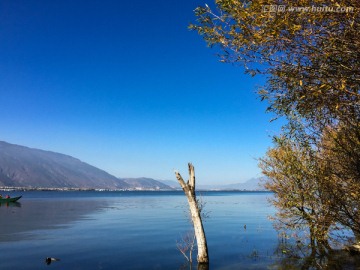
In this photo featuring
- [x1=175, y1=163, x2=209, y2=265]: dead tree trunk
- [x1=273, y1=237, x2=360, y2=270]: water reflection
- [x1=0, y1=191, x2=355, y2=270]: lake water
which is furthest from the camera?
[x1=0, y1=191, x2=355, y2=270]: lake water

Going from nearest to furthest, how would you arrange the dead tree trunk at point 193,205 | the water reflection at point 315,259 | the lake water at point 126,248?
1. the dead tree trunk at point 193,205
2. the water reflection at point 315,259
3. the lake water at point 126,248

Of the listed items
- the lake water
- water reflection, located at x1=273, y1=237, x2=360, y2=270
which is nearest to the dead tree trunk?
the lake water

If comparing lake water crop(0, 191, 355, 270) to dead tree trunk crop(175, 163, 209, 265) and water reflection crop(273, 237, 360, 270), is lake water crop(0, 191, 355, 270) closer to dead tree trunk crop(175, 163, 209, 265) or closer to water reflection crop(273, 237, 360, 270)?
water reflection crop(273, 237, 360, 270)

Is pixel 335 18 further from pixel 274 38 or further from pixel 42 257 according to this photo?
pixel 42 257

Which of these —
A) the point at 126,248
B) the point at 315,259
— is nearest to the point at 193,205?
the point at 315,259

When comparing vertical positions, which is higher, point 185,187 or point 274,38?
point 274,38

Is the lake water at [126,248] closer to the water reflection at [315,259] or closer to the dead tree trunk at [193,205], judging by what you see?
the water reflection at [315,259]

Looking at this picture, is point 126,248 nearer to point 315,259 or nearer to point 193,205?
point 193,205

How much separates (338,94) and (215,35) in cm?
459

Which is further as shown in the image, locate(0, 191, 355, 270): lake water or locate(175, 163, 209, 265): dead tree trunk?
locate(0, 191, 355, 270): lake water

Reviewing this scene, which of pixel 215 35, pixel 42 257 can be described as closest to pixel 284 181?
pixel 215 35

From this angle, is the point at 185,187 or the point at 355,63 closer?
the point at 355,63

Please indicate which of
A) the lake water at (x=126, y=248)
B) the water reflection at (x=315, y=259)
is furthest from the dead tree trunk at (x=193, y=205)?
the water reflection at (x=315, y=259)

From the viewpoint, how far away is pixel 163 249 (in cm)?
3756
